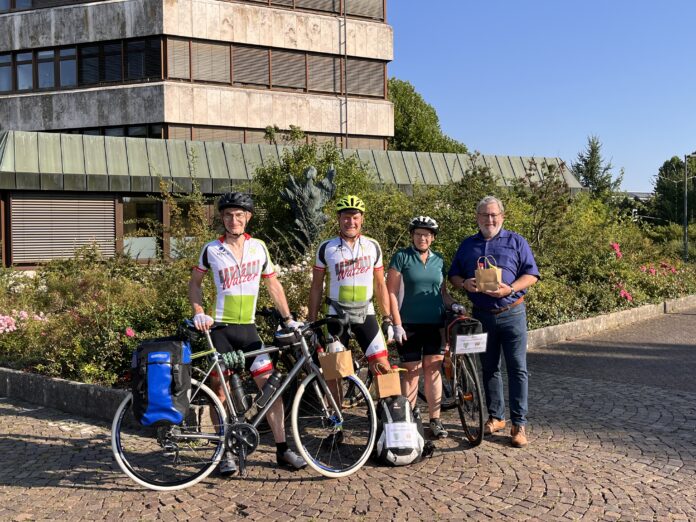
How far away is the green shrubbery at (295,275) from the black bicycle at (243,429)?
7.76ft

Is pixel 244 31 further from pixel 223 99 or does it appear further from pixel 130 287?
pixel 130 287

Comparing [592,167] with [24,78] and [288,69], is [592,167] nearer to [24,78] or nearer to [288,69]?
[288,69]

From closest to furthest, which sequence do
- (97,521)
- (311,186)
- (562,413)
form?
1. (97,521)
2. (562,413)
3. (311,186)

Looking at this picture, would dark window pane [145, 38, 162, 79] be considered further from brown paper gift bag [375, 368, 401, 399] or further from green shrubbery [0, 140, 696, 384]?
brown paper gift bag [375, 368, 401, 399]

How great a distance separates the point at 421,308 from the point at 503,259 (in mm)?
740

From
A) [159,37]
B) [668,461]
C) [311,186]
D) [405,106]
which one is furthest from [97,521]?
[405,106]

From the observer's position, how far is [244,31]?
32.0 metres

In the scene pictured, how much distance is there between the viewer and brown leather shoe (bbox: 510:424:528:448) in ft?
18.3

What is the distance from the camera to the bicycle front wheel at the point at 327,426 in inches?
195

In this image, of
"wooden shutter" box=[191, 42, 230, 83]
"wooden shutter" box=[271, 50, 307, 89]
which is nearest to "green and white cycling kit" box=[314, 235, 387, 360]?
"wooden shutter" box=[191, 42, 230, 83]

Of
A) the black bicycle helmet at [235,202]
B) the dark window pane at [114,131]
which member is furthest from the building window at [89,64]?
the black bicycle helmet at [235,202]

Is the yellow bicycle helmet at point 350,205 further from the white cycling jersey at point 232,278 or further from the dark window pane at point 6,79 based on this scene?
the dark window pane at point 6,79

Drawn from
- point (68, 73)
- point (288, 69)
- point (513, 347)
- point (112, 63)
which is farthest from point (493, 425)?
point (68, 73)

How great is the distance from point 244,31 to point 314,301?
93.6ft
